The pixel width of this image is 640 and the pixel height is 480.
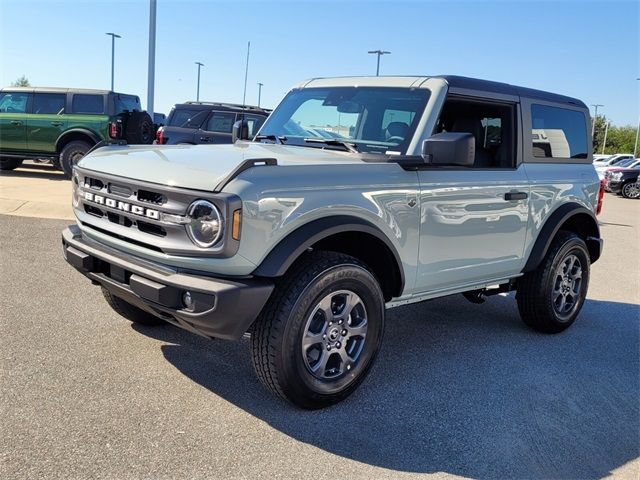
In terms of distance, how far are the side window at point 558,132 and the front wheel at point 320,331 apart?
2.25 meters

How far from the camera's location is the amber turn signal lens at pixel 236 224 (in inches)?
116

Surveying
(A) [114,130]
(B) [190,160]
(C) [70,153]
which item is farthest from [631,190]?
(B) [190,160]

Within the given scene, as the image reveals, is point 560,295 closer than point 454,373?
No

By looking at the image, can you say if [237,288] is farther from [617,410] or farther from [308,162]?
[617,410]

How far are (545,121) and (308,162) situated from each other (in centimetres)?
258

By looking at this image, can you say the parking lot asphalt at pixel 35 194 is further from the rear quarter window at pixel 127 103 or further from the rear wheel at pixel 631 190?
the rear wheel at pixel 631 190

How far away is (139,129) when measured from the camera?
536 inches

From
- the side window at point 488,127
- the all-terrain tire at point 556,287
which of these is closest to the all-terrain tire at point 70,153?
the side window at point 488,127

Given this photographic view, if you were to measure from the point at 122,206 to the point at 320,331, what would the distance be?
4.33ft

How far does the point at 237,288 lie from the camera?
9.69 ft

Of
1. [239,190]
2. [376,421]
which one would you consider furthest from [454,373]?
[239,190]

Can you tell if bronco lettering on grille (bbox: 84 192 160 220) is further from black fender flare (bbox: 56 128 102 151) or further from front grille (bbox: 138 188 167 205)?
black fender flare (bbox: 56 128 102 151)

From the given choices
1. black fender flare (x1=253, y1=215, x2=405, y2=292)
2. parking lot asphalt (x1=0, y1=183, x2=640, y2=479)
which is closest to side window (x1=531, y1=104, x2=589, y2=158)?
parking lot asphalt (x1=0, y1=183, x2=640, y2=479)

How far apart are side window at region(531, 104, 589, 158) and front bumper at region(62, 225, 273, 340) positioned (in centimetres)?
296
